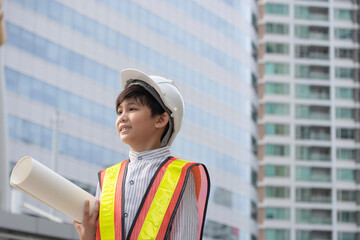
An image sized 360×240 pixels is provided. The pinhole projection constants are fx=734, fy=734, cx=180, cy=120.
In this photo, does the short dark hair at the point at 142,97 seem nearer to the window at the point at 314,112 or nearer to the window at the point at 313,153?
the window at the point at 313,153

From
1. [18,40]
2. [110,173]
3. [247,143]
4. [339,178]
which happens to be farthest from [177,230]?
[339,178]

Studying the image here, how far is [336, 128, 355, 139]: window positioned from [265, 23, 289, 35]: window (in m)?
12.1

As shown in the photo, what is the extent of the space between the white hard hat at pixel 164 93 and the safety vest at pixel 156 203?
0.76 feet

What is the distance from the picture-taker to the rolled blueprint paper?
3.28 meters

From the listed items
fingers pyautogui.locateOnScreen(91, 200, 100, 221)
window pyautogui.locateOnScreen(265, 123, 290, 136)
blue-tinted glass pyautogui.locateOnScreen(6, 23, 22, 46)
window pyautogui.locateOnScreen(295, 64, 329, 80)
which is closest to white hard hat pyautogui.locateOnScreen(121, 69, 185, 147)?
fingers pyautogui.locateOnScreen(91, 200, 100, 221)

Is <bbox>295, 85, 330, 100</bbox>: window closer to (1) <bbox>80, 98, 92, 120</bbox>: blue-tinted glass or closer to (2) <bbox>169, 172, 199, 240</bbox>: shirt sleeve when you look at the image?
(1) <bbox>80, 98, 92, 120</bbox>: blue-tinted glass

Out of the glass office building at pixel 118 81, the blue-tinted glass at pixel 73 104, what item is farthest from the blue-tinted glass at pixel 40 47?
the blue-tinted glass at pixel 73 104

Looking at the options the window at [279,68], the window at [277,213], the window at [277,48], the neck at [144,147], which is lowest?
the neck at [144,147]

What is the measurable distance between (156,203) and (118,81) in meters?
48.2

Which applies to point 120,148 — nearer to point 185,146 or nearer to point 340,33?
point 185,146

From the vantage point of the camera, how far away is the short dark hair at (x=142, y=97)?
3.82 m

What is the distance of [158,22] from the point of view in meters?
54.1

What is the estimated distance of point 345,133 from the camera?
259ft

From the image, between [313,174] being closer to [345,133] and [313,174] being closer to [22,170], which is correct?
[345,133]
